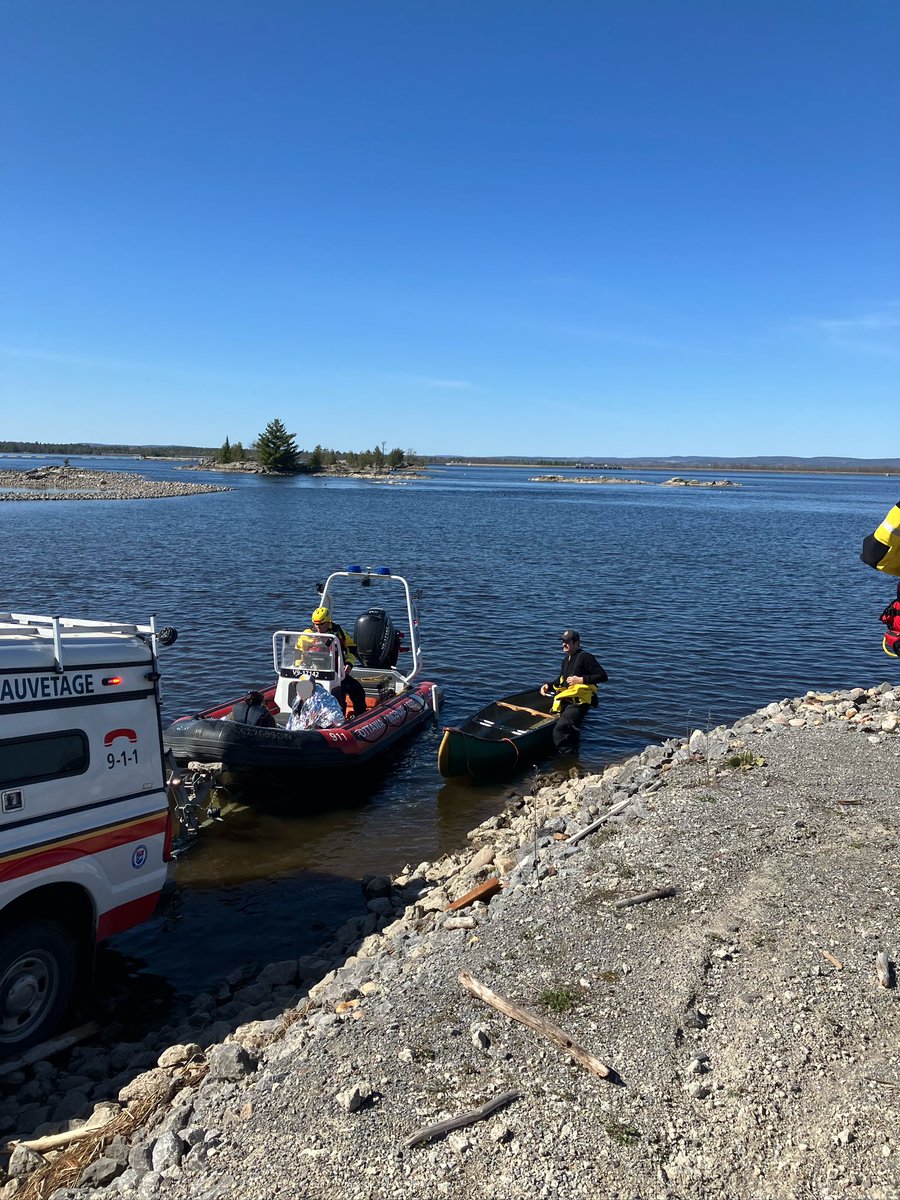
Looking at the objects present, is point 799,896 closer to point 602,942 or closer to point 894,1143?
point 602,942

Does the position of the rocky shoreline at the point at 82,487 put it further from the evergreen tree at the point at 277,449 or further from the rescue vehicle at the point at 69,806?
the rescue vehicle at the point at 69,806

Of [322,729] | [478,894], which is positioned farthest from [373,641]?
[478,894]

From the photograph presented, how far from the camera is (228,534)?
51.2 metres

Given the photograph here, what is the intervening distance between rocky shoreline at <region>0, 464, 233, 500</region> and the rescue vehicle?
7406 centimetres

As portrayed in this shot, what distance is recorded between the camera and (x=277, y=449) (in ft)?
444

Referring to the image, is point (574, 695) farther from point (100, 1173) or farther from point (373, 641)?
point (100, 1173)

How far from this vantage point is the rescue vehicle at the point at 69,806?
6.39 m

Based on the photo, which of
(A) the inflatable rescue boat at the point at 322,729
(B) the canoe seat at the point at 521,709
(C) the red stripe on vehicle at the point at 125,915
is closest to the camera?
(C) the red stripe on vehicle at the point at 125,915

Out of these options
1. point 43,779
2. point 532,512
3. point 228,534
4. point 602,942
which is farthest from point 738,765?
point 532,512

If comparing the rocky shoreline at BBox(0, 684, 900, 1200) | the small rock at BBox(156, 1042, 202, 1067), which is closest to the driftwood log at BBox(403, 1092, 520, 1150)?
the rocky shoreline at BBox(0, 684, 900, 1200)

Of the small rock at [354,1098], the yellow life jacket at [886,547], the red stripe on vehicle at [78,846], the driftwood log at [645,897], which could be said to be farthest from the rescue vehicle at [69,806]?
the yellow life jacket at [886,547]

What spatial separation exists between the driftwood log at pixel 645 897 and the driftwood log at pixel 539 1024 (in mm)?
1615

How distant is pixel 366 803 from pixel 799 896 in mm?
7054

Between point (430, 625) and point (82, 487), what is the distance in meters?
79.1
